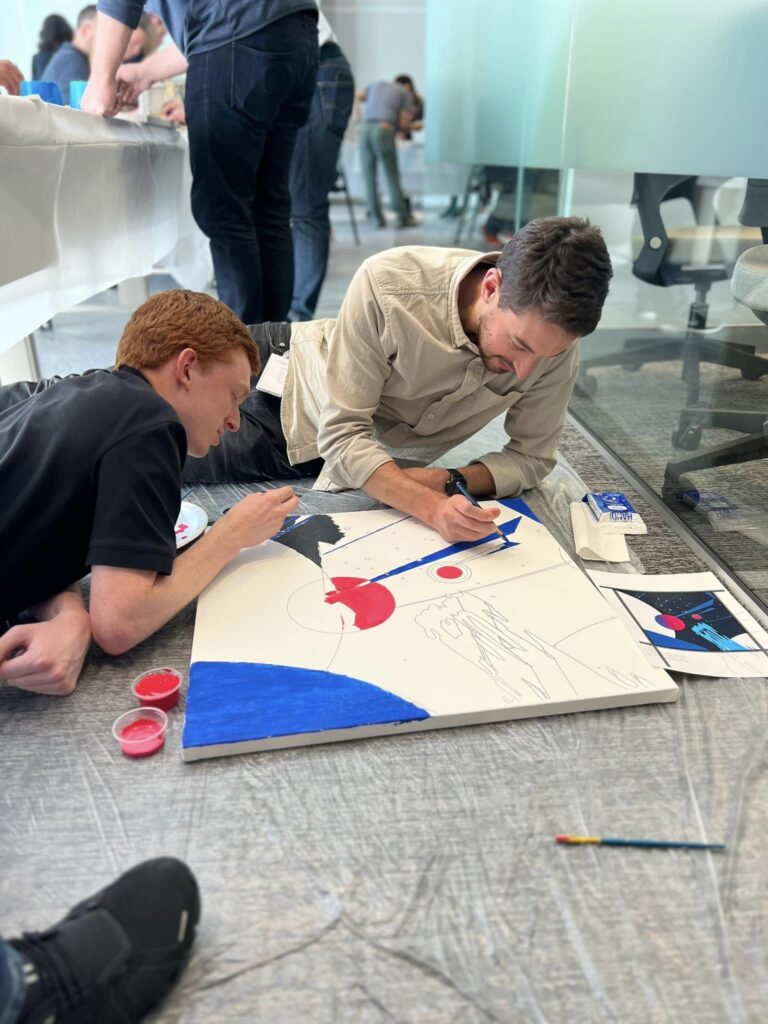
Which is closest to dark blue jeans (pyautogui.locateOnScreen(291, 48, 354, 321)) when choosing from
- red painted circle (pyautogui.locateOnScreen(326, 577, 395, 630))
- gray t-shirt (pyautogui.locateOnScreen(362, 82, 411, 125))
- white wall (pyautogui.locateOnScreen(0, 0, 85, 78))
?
red painted circle (pyautogui.locateOnScreen(326, 577, 395, 630))

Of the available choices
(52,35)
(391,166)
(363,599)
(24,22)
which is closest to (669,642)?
(363,599)

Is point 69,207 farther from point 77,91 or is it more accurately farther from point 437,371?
point 437,371

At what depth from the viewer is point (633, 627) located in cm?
108

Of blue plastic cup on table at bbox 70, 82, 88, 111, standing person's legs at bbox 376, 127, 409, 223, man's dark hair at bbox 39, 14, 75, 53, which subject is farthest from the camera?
standing person's legs at bbox 376, 127, 409, 223

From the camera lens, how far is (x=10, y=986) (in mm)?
545

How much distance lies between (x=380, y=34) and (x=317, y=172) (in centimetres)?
559

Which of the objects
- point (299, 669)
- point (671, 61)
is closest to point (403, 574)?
Result: point (299, 669)

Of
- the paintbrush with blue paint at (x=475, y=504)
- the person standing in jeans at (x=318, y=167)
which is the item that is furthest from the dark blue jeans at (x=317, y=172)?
the paintbrush with blue paint at (x=475, y=504)

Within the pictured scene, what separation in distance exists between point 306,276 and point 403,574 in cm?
187

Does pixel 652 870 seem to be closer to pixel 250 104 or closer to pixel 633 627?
pixel 633 627

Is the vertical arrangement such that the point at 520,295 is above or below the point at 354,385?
above

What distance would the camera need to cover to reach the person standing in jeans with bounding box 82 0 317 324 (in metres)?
1.67

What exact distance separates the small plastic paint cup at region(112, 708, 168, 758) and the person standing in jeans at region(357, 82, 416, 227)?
564 cm

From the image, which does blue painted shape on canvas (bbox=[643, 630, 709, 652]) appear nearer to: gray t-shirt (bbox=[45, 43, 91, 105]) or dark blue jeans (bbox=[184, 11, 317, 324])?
dark blue jeans (bbox=[184, 11, 317, 324])
